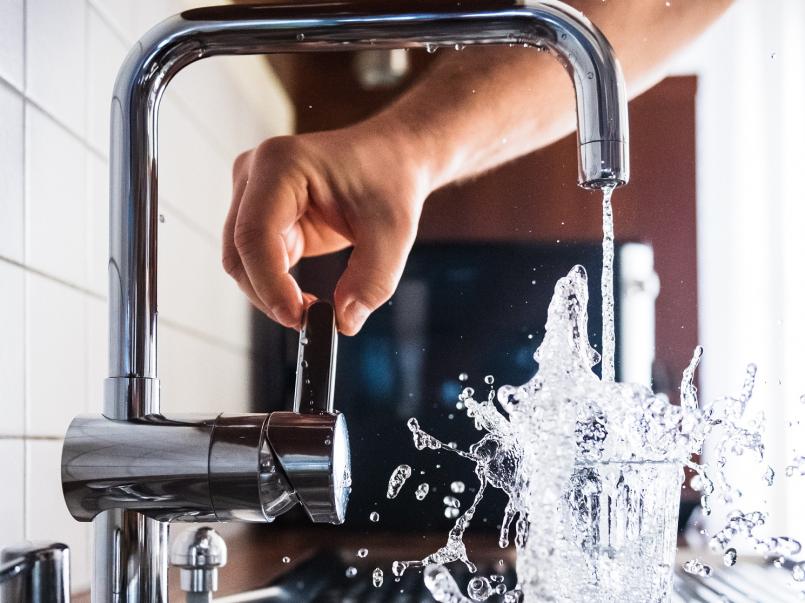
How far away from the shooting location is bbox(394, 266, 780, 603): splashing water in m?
0.53

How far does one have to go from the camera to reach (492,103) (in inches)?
33.2

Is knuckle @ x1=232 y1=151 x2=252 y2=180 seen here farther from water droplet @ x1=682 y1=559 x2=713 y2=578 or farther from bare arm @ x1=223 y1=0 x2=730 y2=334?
water droplet @ x1=682 y1=559 x2=713 y2=578

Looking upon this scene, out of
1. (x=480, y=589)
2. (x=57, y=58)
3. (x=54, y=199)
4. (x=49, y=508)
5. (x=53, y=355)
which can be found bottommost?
(x=480, y=589)

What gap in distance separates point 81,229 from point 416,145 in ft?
0.93

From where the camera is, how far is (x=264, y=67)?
87 cm

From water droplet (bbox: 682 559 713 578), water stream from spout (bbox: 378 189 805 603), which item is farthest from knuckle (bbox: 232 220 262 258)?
water droplet (bbox: 682 559 713 578)

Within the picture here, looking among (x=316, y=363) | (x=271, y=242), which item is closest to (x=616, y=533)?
(x=316, y=363)

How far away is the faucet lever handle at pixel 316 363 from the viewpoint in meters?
0.54

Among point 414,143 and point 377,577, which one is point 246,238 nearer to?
point 414,143

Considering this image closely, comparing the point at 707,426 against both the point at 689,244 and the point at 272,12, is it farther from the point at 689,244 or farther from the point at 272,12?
the point at 272,12

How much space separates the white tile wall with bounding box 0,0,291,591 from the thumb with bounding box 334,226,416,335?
110mm

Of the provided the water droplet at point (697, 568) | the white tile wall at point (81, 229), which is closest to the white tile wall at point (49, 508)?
the white tile wall at point (81, 229)

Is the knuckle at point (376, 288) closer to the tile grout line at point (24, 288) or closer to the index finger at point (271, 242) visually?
the index finger at point (271, 242)

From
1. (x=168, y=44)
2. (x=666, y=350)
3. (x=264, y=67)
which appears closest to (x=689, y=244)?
(x=666, y=350)
